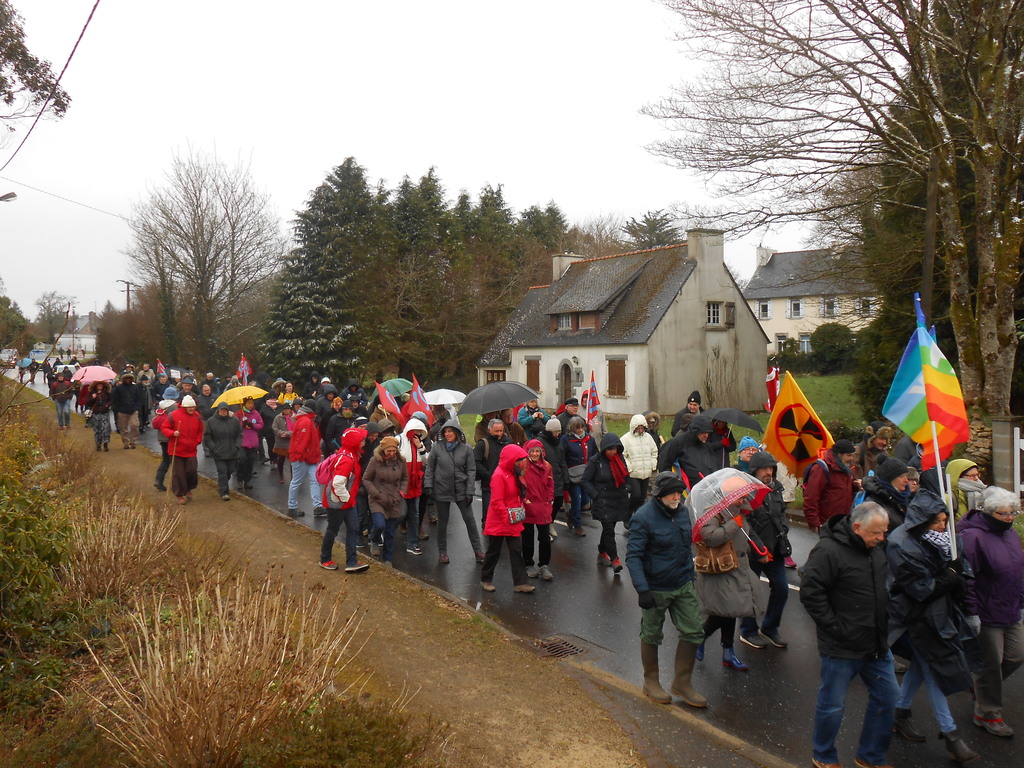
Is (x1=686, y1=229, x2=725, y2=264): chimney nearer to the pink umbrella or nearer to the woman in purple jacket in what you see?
the pink umbrella

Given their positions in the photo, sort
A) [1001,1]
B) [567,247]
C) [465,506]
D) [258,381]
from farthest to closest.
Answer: [567,247], [258,381], [1001,1], [465,506]

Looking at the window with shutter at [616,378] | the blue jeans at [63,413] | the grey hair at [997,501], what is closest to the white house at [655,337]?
the window with shutter at [616,378]

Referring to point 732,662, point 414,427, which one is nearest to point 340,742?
point 732,662

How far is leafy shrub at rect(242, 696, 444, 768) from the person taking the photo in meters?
3.84

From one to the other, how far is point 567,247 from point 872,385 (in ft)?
134

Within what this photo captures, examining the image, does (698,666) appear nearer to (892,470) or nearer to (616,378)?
(892,470)

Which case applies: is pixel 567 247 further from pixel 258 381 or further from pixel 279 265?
pixel 258 381

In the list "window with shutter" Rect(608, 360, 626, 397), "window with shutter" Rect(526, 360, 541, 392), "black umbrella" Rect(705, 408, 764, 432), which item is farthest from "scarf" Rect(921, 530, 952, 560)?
"window with shutter" Rect(526, 360, 541, 392)

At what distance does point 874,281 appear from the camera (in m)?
19.2

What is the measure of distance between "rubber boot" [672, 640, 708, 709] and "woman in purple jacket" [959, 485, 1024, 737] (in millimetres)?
1955

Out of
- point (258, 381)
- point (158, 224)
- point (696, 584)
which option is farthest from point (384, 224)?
point (696, 584)

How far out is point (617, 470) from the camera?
30.1 feet

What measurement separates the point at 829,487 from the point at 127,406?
15.8 m

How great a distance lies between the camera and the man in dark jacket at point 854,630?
187 inches
